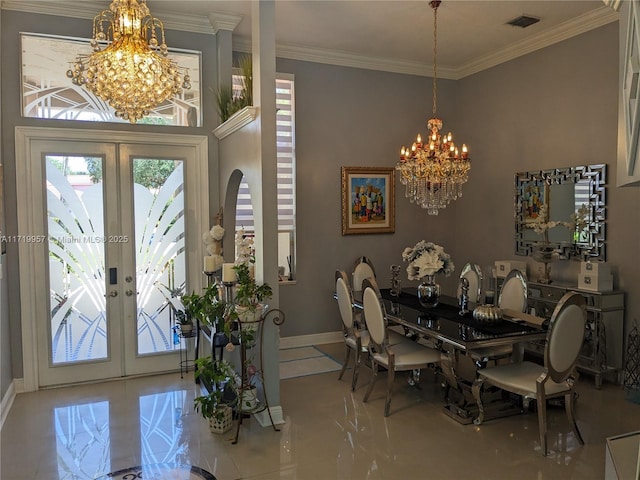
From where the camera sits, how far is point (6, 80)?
4223 mm

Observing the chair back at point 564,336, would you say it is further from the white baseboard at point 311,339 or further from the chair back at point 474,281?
the white baseboard at point 311,339

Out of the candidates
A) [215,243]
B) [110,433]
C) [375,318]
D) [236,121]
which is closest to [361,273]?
[375,318]

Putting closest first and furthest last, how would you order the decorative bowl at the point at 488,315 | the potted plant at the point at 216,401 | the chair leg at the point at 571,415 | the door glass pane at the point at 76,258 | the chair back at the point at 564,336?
the chair back at the point at 564,336, the chair leg at the point at 571,415, the potted plant at the point at 216,401, the decorative bowl at the point at 488,315, the door glass pane at the point at 76,258

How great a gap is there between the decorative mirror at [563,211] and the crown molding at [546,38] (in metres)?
1.30

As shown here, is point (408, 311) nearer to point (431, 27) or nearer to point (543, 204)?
point (543, 204)

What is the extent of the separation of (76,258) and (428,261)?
10.3 feet

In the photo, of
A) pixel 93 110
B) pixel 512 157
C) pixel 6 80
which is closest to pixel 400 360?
pixel 512 157

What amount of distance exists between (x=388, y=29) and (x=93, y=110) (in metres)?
2.96

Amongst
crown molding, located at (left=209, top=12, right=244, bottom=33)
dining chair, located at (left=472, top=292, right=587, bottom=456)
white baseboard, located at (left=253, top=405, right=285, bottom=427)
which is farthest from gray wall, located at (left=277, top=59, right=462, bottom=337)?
dining chair, located at (left=472, top=292, right=587, bottom=456)

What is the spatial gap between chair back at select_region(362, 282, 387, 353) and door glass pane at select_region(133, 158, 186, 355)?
195 cm

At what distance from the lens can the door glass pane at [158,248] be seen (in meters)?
4.74

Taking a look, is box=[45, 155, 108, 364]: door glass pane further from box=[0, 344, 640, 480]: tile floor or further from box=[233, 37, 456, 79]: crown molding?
box=[233, 37, 456, 79]: crown molding

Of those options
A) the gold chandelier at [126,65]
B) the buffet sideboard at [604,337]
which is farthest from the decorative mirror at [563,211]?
the gold chandelier at [126,65]

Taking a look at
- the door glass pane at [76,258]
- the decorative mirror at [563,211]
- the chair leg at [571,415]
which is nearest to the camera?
the chair leg at [571,415]
